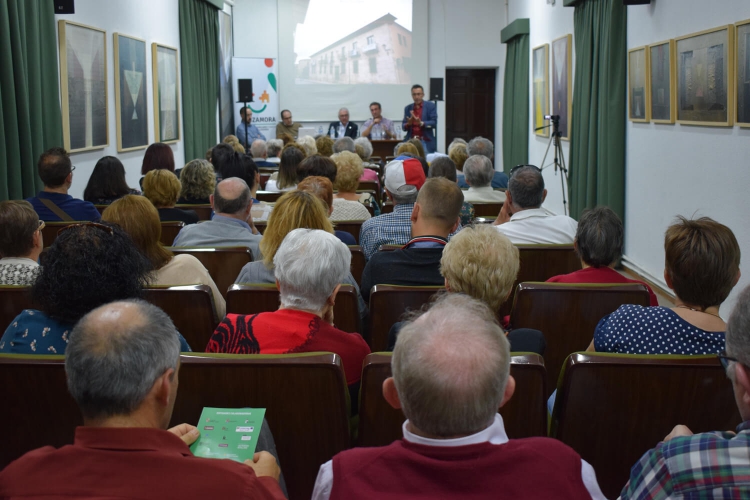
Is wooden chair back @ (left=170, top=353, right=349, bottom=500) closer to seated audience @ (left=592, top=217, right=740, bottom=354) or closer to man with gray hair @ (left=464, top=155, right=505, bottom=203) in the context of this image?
seated audience @ (left=592, top=217, right=740, bottom=354)

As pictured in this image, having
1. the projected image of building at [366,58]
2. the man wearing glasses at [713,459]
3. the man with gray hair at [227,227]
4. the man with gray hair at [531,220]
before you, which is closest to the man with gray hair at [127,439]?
the man wearing glasses at [713,459]

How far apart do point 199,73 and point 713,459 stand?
1043 centimetres

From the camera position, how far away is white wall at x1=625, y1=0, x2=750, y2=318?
457 cm

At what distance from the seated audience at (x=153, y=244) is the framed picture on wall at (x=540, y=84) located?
7.67m

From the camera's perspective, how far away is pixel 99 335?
1.24 metres

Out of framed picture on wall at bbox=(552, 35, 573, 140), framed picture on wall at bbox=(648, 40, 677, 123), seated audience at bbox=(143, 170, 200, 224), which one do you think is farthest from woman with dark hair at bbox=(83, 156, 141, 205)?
framed picture on wall at bbox=(552, 35, 573, 140)

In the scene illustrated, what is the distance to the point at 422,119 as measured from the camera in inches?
456

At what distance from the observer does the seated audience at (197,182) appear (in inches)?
202

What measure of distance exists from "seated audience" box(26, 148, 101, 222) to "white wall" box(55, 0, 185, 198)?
2.29 m

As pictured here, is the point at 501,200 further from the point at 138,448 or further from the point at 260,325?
the point at 138,448

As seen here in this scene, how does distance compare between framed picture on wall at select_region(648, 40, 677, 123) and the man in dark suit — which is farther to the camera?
the man in dark suit

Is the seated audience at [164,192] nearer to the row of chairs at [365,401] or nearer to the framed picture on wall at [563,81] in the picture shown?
the row of chairs at [365,401]

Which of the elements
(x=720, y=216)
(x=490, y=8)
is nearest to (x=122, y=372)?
(x=720, y=216)

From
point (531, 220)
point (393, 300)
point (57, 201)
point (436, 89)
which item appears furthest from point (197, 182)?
point (436, 89)
